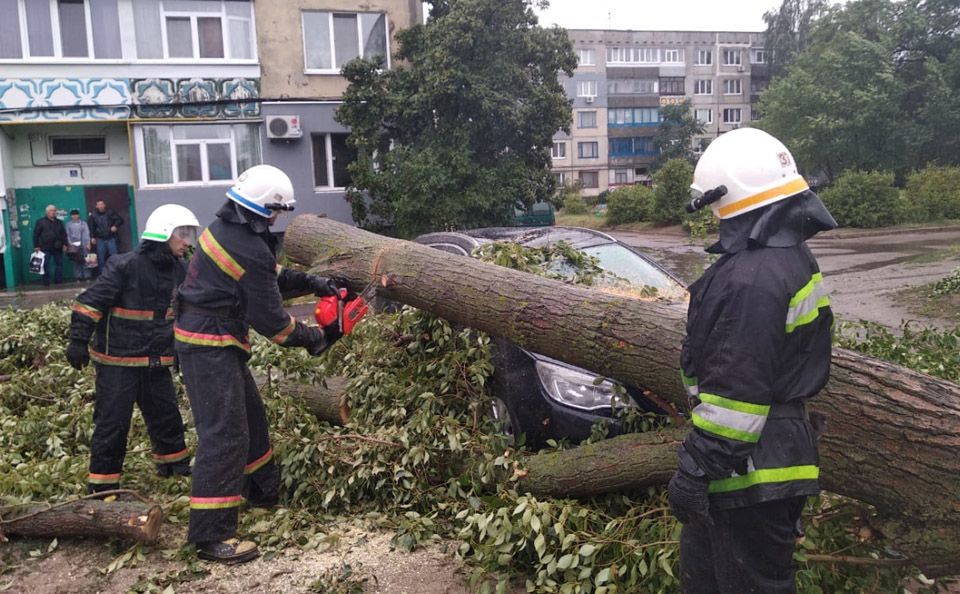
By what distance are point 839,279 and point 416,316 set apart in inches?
422

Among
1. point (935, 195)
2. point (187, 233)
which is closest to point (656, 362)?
point (187, 233)

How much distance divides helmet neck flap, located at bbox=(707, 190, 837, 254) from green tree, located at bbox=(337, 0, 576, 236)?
13.3 m

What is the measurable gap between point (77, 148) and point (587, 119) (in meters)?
42.0

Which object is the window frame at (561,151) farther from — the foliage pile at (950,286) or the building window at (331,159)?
the foliage pile at (950,286)

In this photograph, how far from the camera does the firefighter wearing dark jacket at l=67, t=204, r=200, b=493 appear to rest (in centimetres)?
470

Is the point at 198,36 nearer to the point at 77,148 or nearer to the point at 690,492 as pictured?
the point at 77,148

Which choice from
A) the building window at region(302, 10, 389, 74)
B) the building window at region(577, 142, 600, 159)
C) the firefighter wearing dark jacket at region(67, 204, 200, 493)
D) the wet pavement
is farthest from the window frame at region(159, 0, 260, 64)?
the building window at region(577, 142, 600, 159)

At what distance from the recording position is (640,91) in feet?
187

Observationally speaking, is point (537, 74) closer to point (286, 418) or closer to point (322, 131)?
point (322, 131)

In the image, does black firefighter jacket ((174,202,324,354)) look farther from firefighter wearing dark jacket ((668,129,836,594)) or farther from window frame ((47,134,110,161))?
window frame ((47,134,110,161))

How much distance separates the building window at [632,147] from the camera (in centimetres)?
5609

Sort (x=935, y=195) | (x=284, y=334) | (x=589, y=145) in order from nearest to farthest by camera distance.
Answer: (x=284, y=334)
(x=935, y=195)
(x=589, y=145)

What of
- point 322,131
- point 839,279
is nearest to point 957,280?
point 839,279

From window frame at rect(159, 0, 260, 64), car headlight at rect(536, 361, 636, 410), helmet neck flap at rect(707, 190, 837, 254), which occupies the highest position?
window frame at rect(159, 0, 260, 64)
